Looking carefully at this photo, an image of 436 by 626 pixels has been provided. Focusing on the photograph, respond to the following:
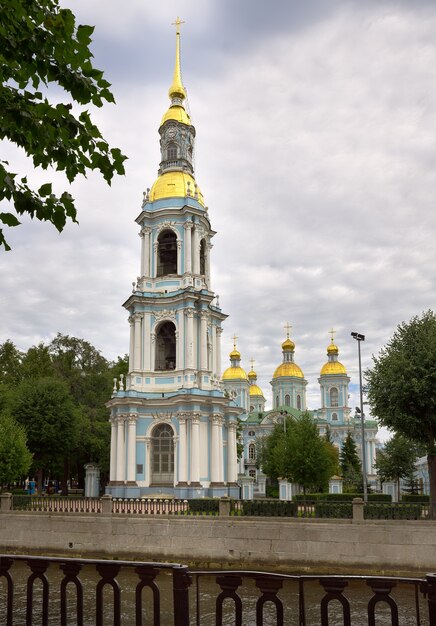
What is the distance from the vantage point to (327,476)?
36.4m

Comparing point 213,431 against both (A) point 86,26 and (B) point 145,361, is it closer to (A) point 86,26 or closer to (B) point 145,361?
(B) point 145,361

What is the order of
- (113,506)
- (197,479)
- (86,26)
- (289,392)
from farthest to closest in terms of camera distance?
1. (289,392)
2. (197,479)
3. (113,506)
4. (86,26)

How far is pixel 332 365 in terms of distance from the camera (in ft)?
299

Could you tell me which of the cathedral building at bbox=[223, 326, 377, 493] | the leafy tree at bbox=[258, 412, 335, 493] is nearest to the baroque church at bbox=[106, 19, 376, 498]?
the leafy tree at bbox=[258, 412, 335, 493]

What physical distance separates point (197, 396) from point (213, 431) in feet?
8.00

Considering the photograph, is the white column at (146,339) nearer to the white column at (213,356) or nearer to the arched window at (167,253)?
the arched window at (167,253)

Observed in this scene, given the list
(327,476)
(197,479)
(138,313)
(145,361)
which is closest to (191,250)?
(138,313)

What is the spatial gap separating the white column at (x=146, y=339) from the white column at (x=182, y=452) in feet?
14.1

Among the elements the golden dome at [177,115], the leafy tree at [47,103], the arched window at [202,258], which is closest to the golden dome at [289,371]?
the arched window at [202,258]

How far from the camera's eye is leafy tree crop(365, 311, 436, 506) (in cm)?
2428

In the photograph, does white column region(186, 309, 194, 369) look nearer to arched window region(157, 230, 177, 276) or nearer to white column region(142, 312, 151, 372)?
white column region(142, 312, 151, 372)

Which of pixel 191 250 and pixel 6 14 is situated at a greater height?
pixel 191 250

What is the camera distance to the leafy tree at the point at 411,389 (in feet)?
79.7

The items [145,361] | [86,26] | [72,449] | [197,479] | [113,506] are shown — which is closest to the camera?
[86,26]
